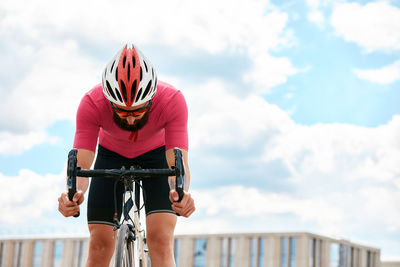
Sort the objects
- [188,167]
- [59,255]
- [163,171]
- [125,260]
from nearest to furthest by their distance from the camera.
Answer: [163,171]
[125,260]
[188,167]
[59,255]

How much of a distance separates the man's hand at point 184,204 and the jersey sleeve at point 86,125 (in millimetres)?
1535

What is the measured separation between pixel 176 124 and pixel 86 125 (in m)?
0.99

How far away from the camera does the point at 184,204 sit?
5.64m

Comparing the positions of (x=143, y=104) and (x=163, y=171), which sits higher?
(x=143, y=104)

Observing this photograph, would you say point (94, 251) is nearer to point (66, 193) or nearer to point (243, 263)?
point (66, 193)

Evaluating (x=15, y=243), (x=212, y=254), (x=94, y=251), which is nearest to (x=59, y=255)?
(x=15, y=243)

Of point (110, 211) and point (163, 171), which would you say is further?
point (110, 211)

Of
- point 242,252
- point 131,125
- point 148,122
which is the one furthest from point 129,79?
point 242,252

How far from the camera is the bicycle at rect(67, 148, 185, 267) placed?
5465 millimetres

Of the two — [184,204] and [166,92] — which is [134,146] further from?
[184,204]

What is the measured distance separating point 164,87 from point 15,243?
111684mm

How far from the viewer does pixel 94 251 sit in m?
6.79

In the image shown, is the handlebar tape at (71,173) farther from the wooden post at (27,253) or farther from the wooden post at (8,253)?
the wooden post at (8,253)

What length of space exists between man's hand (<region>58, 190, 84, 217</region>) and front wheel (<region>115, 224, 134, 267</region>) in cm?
48
